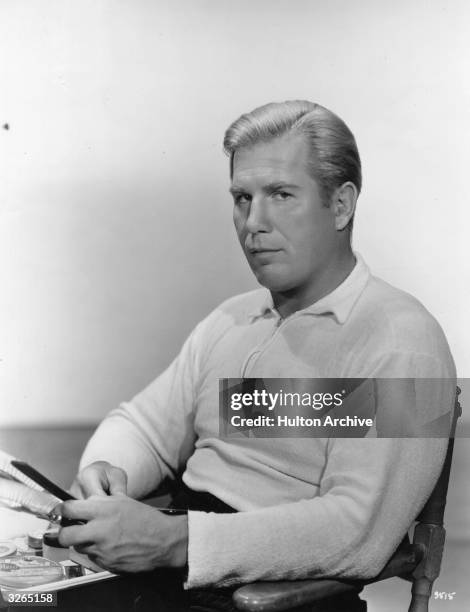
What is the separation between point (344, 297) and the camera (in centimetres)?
128

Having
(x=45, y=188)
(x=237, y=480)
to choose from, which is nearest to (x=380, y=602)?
(x=237, y=480)

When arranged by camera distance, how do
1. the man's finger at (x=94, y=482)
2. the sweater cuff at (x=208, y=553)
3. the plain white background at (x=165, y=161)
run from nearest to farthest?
the sweater cuff at (x=208, y=553)
the man's finger at (x=94, y=482)
the plain white background at (x=165, y=161)

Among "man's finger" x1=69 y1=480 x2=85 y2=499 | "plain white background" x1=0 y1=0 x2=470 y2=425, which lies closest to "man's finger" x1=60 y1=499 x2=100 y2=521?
"man's finger" x1=69 y1=480 x2=85 y2=499

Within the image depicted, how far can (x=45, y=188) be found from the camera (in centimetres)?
151

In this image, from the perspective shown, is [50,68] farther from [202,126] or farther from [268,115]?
[268,115]

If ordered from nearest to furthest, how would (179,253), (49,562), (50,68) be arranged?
1. (49,562)
2. (50,68)
3. (179,253)

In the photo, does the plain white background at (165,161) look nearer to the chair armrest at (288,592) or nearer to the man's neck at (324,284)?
the man's neck at (324,284)

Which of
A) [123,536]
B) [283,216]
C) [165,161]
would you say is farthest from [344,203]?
[123,536]

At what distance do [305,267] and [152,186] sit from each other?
16.5 inches

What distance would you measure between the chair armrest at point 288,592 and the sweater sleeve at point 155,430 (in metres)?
0.46

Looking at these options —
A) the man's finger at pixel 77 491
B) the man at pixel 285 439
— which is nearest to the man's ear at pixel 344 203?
the man at pixel 285 439

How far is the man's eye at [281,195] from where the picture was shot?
127 centimetres

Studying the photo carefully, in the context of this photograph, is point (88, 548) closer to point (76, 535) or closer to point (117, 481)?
point (76, 535)

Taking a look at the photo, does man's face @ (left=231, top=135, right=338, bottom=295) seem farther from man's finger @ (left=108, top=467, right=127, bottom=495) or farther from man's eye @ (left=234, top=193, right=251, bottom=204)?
man's finger @ (left=108, top=467, right=127, bottom=495)
